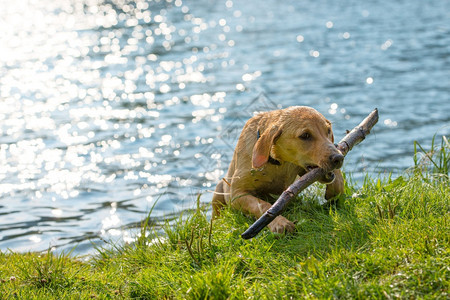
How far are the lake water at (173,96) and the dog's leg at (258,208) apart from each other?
248cm

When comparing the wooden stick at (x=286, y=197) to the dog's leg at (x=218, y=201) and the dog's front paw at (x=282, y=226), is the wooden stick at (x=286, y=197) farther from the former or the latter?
the dog's leg at (x=218, y=201)

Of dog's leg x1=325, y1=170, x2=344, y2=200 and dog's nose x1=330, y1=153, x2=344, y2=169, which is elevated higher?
dog's nose x1=330, y1=153, x2=344, y2=169

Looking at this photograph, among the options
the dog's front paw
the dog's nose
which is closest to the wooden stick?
the dog's nose

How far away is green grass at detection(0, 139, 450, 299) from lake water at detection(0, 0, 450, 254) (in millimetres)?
1971

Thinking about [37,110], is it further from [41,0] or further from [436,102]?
[41,0]

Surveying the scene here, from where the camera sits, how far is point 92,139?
37.8ft

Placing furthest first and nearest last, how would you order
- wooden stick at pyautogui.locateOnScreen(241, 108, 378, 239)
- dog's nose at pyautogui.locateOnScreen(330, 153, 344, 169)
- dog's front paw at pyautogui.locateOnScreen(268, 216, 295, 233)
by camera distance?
dog's front paw at pyautogui.locateOnScreen(268, 216, 295, 233) → dog's nose at pyautogui.locateOnScreen(330, 153, 344, 169) → wooden stick at pyautogui.locateOnScreen(241, 108, 378, 239)

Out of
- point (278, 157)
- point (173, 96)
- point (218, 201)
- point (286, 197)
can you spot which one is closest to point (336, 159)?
point (286, 197)

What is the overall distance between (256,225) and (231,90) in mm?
10541

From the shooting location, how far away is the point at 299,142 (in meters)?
4.72

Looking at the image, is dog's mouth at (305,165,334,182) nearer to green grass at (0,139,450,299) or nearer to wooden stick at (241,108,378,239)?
wooden stick at (241,108,378,239)

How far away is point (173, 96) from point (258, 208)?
32.2 ft

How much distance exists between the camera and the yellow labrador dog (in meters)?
4.68

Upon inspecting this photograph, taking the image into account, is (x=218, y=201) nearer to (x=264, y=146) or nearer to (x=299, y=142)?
(x=264, y=146)
